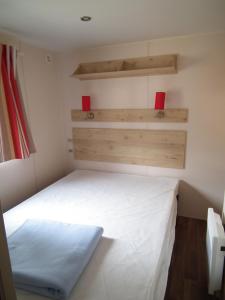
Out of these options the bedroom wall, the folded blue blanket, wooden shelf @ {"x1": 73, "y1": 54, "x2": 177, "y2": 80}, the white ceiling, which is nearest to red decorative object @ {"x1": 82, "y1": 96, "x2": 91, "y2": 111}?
wooden shelf @ {"x1": 73, "y1": 54, "x2": 177, "y2": 80}

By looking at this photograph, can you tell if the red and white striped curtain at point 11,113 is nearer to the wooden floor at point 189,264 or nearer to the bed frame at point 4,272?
the bed frame at point 4,272

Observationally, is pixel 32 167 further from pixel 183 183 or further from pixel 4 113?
pixel 183 183

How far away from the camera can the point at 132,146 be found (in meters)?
2.78

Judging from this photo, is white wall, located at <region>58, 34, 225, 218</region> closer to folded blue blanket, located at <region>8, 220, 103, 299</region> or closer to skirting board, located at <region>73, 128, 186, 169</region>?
skirting board, located at <region>73, 128, 186, 169</region>

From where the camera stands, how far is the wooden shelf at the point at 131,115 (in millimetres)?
2504

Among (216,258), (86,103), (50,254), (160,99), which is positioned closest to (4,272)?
(50,254)

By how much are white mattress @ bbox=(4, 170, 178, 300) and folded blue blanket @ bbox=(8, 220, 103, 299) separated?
0.20ft

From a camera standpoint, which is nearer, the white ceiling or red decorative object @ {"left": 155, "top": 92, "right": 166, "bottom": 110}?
the white ceiling

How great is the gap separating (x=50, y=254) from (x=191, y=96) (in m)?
2.14

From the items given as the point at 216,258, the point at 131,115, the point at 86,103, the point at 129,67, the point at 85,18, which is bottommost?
the point at 216,258

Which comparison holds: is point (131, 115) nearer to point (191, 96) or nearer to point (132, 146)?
point (132, 146)

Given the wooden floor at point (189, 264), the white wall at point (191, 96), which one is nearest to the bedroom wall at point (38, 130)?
the white wall at point (191, 96)

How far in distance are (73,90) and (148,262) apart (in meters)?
2.38

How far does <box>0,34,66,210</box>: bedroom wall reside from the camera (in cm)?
229
